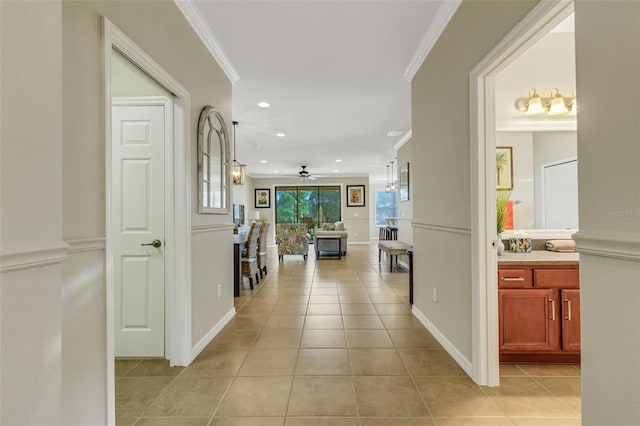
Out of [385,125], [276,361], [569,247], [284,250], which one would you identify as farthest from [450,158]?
[284,250]

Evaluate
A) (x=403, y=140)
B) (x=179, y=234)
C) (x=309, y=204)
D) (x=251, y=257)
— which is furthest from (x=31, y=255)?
(x=309, y=204)

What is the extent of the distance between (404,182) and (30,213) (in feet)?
20.8

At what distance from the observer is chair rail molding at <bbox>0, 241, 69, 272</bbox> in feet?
2.65

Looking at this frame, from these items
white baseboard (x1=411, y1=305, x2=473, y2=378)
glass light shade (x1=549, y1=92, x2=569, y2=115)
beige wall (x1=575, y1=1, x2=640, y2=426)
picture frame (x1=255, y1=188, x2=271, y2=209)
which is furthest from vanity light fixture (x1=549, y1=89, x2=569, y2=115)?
picture frame (x1=255, y1=188, x2=271, y2=209)

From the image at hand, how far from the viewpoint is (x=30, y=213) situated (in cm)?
89

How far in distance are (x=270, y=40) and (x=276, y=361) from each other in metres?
2.75

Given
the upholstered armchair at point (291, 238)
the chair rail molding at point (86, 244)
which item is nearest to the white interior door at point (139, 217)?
the chair rail molding at point (86, 244)

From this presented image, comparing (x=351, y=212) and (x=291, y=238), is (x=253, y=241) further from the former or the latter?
(x=351, y=212)

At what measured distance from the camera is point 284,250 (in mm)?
7527

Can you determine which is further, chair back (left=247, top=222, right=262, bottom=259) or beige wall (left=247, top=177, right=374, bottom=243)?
beige wall (left=247, top=177, right=374, bottom=243)

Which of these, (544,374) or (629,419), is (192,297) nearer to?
(629,419)

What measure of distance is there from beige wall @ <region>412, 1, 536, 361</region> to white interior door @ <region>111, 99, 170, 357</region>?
227cm

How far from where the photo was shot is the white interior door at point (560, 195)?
2732 millimetres

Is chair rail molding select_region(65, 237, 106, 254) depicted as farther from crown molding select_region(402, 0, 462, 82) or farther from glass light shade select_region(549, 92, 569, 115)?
glass light shade select_region(549, 92, 569, 115)
